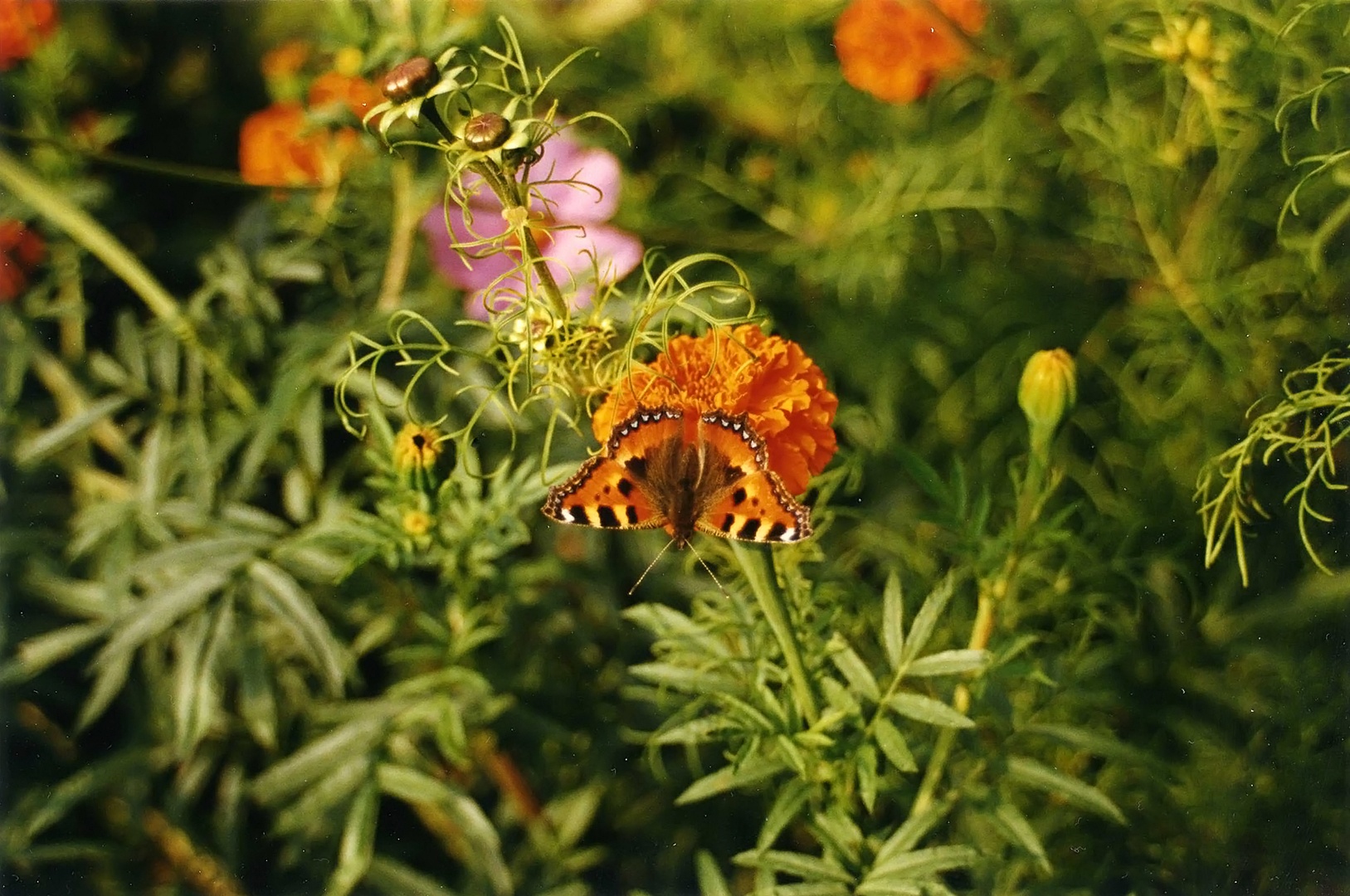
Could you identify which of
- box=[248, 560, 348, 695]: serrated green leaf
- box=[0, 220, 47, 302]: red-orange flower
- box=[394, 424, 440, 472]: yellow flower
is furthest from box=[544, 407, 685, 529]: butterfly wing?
box=[0, 220, 47, 302]: red-orange flower

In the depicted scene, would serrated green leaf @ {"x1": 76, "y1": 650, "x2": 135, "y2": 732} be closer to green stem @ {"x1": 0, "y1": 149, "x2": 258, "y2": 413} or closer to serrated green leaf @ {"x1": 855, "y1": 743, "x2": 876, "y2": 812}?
green stem @ {"x1": 0, "y1": 149, "x2": 258, "y2": 413}

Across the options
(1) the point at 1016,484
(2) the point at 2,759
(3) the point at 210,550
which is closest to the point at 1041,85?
(1) the point at 1016,484

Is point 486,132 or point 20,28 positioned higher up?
point 20,28

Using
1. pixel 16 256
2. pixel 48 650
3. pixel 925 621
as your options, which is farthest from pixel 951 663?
pixel 16 256

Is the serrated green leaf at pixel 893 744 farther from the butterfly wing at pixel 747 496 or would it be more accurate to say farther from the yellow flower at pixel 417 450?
the yellow flower at pixel 417 450

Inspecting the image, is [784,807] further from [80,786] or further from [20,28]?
[20,28]
